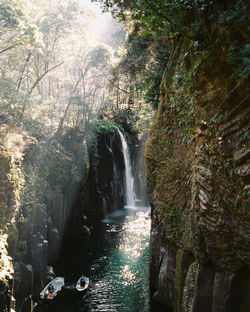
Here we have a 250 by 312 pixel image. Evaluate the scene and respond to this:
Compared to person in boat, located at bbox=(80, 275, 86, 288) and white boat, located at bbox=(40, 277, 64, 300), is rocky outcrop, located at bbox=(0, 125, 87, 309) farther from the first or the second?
person in boat, located at bbox=(80, 275, 86, 288)

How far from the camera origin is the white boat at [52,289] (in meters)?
13.6

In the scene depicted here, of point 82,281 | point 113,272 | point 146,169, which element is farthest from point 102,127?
point 82,281

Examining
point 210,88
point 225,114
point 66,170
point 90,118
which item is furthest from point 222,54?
point 90,118

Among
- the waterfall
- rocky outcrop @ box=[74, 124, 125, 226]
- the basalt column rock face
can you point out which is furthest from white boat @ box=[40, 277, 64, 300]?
the waterfall

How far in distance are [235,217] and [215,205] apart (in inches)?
25.8

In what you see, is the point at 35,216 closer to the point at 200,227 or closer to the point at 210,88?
the point at 200,227

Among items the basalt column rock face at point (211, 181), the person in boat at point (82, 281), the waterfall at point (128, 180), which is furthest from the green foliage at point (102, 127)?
the basalt column rock face at point (211, 181)

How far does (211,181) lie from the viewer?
25.0 feet

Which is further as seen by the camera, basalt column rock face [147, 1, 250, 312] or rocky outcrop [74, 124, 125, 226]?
rocky outcrop [74, 124, 125, 226]

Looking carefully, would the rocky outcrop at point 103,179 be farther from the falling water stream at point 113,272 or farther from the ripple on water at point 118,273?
the ripple on water at point 118,273

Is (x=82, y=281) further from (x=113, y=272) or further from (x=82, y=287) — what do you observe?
(x=113, y=272)

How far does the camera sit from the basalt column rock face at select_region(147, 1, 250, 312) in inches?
267

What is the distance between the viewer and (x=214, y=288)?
337 inches

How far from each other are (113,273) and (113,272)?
0.36 feet
